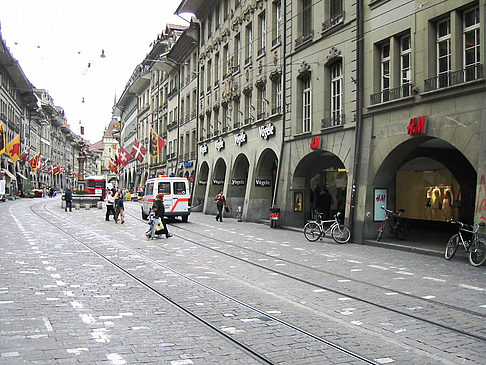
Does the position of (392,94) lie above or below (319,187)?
above

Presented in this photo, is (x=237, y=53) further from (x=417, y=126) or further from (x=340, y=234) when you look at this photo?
(x=417, y=126)

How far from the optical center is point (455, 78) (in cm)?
1458

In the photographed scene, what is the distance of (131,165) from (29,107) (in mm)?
19588

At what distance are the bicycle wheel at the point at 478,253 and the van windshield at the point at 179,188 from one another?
57.6 feet

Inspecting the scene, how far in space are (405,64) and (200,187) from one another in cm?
2566

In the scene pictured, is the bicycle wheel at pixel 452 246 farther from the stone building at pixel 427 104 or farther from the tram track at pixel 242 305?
the tram track at pixel 242 305

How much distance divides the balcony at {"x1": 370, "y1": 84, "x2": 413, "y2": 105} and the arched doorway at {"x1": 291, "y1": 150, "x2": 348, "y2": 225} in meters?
4.84

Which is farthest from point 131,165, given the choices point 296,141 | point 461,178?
point 461,178

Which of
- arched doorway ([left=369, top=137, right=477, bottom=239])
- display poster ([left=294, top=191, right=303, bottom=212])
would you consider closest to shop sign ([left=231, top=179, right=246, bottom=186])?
display poster ([left=294, top=191, right=303, bottom=212])

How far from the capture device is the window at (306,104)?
23.6 m

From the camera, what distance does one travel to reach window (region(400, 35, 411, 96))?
16.8 meters

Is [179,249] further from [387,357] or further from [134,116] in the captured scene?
[134,116]

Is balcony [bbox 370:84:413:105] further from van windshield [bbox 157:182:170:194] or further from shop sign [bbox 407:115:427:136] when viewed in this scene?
van windshield [bbox 157:182:170:194]

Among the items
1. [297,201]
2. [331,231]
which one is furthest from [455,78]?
[297,201]
